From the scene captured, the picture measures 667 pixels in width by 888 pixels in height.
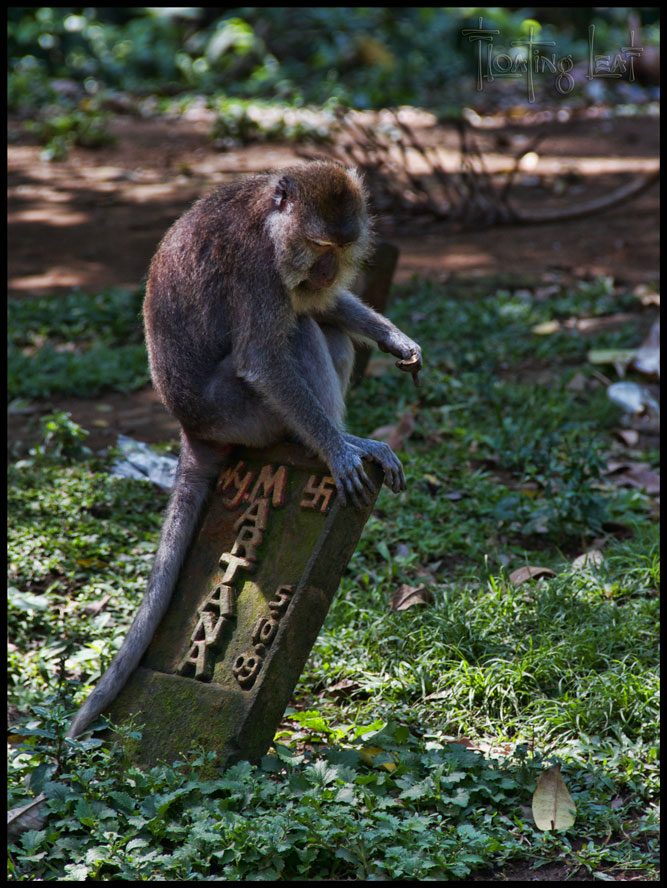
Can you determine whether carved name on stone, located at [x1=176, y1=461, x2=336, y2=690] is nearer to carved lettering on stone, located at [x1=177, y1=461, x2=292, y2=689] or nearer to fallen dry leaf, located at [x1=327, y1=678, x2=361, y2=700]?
carved lettering on stone, located at [x1=177, y1=461, x2=292, y2=689]

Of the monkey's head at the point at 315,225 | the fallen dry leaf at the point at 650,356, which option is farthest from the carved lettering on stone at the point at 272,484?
the fallen dry leaf at the point at 650,356

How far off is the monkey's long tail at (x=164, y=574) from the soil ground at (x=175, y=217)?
1937 millimetres

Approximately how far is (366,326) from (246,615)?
4.70 feet

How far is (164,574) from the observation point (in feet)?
12.6

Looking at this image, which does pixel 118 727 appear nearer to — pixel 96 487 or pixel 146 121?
pixel 96 487

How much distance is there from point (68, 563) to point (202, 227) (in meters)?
1.82

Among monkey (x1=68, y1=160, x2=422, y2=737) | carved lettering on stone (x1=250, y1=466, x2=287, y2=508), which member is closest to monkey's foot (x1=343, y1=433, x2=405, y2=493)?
monkey (x1=68, y1=160, x2=422, y2=737)

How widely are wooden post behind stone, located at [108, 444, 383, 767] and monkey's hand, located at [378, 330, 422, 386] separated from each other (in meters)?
0.61

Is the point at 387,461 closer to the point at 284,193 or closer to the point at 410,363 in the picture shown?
the point at 410,363

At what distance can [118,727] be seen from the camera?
3471mm

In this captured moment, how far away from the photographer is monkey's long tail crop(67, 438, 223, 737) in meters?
3.64

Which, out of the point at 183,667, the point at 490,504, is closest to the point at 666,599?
the point at 490,504

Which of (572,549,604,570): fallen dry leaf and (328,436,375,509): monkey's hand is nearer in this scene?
(328,436,375,509): monkey's hand

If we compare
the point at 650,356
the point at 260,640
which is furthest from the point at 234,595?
the point at 650,356
